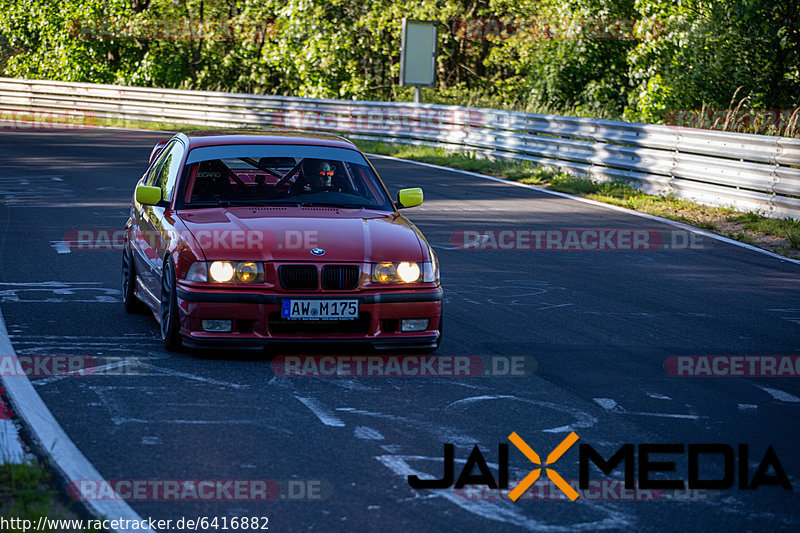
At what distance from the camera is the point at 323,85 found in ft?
119

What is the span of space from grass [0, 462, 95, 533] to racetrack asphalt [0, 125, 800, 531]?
322 mm

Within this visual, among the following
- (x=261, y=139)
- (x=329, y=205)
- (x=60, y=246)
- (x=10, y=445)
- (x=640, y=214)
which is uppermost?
(x=261, y=139)

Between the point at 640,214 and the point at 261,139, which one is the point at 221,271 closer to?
the point at 261,139

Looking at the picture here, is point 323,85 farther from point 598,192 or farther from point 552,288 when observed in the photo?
point 552,288

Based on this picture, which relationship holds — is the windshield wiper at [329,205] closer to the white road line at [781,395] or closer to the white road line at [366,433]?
the white road line at [366,433]

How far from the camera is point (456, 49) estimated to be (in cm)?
3906

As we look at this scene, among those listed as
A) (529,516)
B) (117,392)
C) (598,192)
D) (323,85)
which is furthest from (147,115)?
(529,516)

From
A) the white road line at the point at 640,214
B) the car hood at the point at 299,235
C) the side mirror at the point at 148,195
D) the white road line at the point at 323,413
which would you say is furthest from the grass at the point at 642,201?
the white road line at the point at 323,413

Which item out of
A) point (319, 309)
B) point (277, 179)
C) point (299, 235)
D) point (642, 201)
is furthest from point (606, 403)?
point (642, 201)

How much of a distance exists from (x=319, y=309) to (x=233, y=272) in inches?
22.2

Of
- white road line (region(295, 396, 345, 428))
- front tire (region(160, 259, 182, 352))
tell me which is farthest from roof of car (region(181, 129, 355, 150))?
white road line (region(295, 396, 345, 428))

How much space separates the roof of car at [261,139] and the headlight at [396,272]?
177cm

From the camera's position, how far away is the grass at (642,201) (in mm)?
13891

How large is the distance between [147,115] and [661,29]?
15791mm
